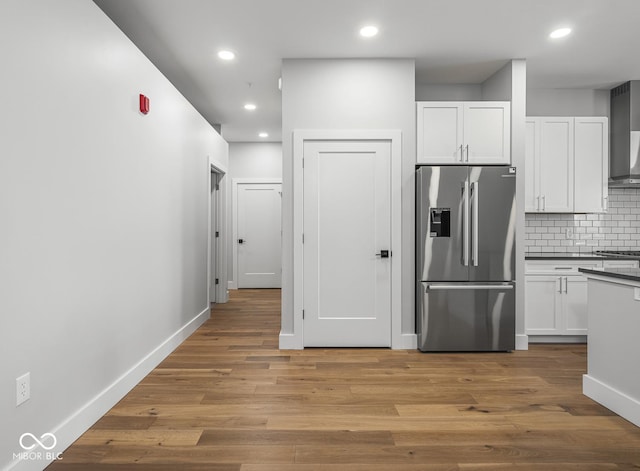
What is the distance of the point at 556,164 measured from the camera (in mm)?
4266

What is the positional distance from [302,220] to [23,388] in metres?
2.53

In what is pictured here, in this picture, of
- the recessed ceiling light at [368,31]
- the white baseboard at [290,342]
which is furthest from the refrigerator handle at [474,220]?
the white baseboard at [290,342]

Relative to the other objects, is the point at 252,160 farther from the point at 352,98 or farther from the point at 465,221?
the point at 465,221

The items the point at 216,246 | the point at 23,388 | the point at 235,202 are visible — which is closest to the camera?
the point at 23,388

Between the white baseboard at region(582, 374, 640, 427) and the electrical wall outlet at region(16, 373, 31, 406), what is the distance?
3.33 metres

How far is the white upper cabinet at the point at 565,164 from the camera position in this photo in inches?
167

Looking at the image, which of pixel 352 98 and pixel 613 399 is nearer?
pixel 613 399

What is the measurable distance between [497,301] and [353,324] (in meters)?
1.41

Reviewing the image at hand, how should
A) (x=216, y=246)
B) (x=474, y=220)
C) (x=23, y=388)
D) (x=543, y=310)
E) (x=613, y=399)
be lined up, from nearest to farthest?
(x=23, y=388) < (x=613, y=399) < (x=474, y=220) < (x=543, y=310) < (x=216, y=246)

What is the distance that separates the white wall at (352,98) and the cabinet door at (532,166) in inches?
53.5

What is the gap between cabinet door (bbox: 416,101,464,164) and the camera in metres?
3.87

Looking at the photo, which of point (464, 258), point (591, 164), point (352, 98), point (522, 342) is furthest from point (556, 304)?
point (352, 98)

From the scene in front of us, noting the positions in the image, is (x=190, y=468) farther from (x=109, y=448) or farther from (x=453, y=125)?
(x=453, y=125)

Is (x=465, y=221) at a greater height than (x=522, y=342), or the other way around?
(x=465, y=221)
